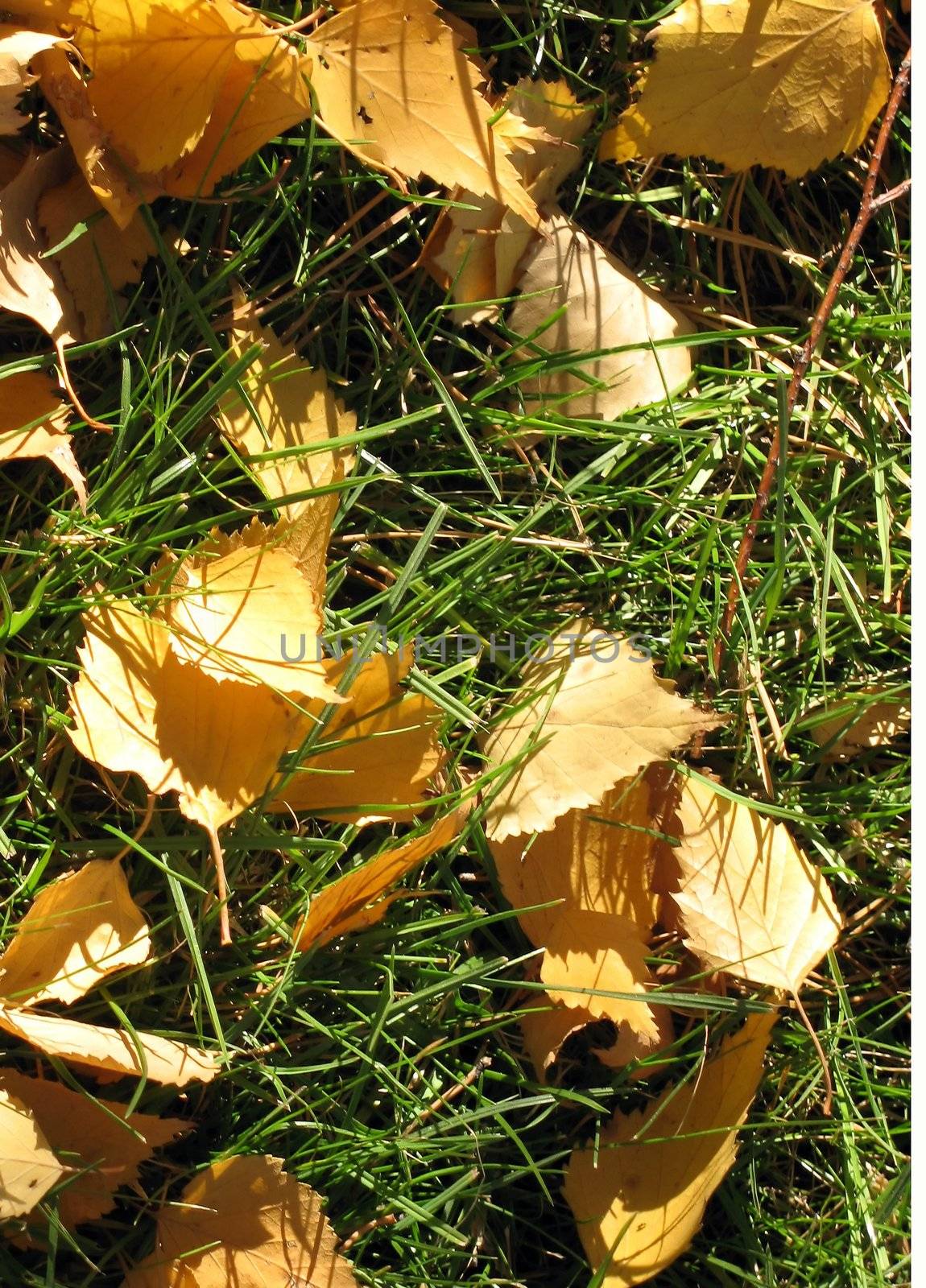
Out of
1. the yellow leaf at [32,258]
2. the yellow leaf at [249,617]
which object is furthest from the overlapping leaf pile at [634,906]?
the yellow leaf at [32,258]

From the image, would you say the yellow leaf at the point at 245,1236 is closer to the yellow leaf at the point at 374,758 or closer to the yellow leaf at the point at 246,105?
the yellow leaf at the point at 374,758

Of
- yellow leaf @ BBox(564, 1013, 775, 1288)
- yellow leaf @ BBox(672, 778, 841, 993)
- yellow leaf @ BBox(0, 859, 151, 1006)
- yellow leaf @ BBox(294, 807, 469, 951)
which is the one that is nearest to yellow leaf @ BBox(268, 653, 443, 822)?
yellow leaf @ BBox(294, 807, 469, 951)

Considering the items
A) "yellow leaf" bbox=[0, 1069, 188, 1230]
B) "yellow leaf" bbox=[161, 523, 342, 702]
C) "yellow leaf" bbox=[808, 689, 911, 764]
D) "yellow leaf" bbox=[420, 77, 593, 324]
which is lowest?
"yellow leaf" bbox=[0, 1069, 188, 1230]

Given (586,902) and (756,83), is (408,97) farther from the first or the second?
(586,902)

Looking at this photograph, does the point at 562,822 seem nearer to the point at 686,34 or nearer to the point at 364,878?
the point at 364,878

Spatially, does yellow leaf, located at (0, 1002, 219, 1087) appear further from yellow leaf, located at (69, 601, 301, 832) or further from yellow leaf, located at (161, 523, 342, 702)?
yellow leaf, located at (161, 523, 342, 702)
